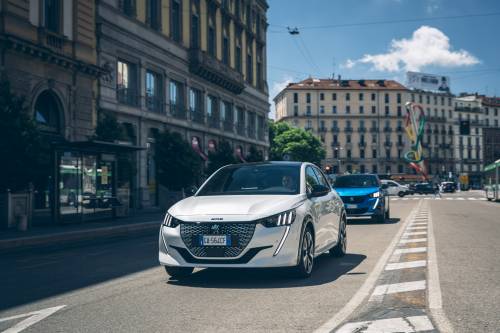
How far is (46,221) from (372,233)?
1130 centimetres

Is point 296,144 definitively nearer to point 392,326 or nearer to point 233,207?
point 233,207

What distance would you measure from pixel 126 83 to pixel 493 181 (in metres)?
26.7

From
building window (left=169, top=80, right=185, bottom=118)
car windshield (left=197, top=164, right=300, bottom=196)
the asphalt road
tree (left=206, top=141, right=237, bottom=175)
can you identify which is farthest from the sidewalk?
building window (left=169, top=80, right=185, bottom=118)

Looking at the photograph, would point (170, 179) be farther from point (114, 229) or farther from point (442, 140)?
point (442, 140)

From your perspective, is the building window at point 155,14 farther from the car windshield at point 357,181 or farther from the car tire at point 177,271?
the car tire at point 177,271

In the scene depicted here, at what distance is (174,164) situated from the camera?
3212 cm

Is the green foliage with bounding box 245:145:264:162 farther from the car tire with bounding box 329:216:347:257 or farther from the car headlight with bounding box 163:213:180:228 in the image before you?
the car headlight with bounding box 163:213:180:228

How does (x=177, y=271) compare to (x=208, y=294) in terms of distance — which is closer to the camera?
(x=208, y=294)

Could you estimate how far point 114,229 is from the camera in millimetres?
19016

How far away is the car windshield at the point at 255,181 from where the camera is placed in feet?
27.8

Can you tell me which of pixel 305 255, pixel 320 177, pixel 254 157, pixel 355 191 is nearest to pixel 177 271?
pixel 305 255

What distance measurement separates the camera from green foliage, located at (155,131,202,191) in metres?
32.2

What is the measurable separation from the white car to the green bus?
3793 cm

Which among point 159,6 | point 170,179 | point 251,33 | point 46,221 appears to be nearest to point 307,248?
point 46,221
